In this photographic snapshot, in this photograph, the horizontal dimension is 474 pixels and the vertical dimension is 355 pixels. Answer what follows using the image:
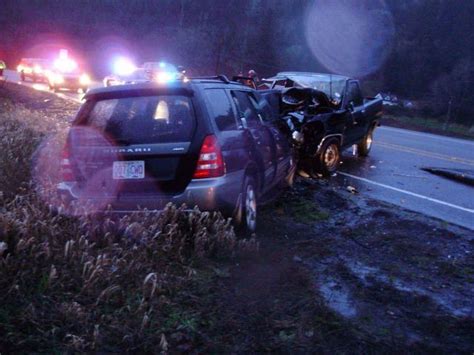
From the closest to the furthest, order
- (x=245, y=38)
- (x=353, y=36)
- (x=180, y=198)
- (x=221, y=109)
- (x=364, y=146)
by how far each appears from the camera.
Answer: (x=180, y=198), (x=221, y=109), (x=364, y=146), (x=353, y=36), (x=245, y=38)

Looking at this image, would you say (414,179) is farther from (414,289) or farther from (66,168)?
(66,168)

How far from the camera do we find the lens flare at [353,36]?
5328 centimetres

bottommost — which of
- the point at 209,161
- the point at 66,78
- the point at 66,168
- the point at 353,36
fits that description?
the point at 66,78

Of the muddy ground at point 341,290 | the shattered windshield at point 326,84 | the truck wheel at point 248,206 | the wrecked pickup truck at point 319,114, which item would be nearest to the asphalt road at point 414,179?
the wrecked pickup truck at point 319,114

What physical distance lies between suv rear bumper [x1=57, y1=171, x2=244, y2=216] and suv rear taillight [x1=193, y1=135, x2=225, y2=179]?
0.06 m

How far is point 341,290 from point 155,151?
203 centimetres

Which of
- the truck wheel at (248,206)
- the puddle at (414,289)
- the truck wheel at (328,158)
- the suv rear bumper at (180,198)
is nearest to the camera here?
the puddle at (414,289)

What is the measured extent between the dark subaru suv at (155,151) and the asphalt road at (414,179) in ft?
12.1

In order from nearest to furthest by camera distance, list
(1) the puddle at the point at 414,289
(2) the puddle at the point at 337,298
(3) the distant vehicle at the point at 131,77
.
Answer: (2) the puddle at the point at 337,298, (1) the puddle at the point at 414,289, (3) the distant vehicle at the point at 131,77

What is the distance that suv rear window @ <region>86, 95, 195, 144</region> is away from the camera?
15.6ft

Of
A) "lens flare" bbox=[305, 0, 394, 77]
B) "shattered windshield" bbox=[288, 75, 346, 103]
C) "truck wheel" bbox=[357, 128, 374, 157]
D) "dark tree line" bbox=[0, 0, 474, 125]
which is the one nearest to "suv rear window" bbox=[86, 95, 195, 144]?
"shattered windshield" bbox=[288, 75, 346, 103]

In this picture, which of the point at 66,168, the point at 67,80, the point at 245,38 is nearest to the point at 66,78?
the point at 67,80

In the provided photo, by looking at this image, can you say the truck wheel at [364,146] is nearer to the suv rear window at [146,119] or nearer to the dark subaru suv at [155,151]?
the dark subaru suv at [155,151]

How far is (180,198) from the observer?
182 inches
